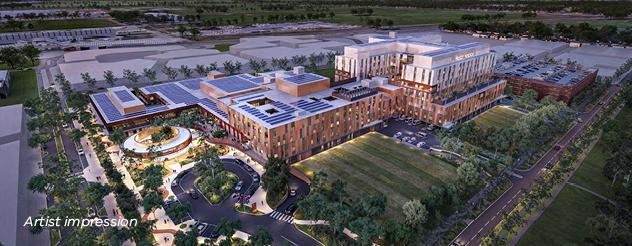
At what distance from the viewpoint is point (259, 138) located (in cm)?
9912

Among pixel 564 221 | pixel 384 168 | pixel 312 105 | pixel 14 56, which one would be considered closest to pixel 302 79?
pixel 312 105

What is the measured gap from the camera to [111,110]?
12431 centimetres

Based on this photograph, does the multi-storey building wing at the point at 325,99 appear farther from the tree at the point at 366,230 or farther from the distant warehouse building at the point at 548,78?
the tree at the point at 366,230

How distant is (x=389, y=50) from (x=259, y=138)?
295 ft

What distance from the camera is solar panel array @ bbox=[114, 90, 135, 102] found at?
127 metres

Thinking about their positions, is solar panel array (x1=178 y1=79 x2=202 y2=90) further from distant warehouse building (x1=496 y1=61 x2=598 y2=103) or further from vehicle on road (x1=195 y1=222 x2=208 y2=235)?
distant warehouse building (x1=496 y1=61 x2=598 y2=103)

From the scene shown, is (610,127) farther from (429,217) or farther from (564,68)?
(429,217)

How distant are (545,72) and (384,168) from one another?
111874mm

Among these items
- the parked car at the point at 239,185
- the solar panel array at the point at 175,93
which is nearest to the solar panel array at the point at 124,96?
the solar panel array at the point at 175,93

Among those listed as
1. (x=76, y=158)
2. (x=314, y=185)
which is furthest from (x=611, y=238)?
(x=76, y=158)

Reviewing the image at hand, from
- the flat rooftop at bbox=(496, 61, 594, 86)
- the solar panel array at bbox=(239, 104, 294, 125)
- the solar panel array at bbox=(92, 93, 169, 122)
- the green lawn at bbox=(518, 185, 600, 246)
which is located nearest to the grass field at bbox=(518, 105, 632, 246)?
the green lawn at bbox=(518, 185, 600, 246)

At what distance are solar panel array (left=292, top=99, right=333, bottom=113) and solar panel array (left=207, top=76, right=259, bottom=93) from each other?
35.2m

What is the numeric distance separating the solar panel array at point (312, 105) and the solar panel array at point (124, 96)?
6356 centimetres

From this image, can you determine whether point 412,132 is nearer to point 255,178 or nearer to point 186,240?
point 255,178
